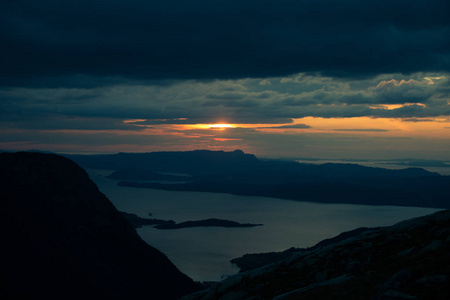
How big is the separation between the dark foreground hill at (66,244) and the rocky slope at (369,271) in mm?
87394

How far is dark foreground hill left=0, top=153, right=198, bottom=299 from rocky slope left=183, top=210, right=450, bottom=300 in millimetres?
87394

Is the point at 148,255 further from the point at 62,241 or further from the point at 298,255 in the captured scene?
the point at 298,255

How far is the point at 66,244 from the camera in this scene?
145625mm

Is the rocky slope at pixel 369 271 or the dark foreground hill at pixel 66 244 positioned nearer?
the rocky slope at pixel 369 271

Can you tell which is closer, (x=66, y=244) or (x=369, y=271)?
(x=369, y=271)

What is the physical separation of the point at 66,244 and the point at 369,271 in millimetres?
125906

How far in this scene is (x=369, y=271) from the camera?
131ft

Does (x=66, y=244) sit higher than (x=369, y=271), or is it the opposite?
(x=369, y=271)

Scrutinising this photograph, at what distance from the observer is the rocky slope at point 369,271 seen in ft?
105

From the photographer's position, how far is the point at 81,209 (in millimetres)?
159250

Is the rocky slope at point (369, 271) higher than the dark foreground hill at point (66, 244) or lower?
higher

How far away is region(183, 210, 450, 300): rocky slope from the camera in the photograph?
105 feet

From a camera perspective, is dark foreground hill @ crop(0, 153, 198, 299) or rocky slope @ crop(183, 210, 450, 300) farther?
dark foreground hill @ crop(0, 153, 198, 299)

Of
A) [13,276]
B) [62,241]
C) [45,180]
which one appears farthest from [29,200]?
[13,276]
